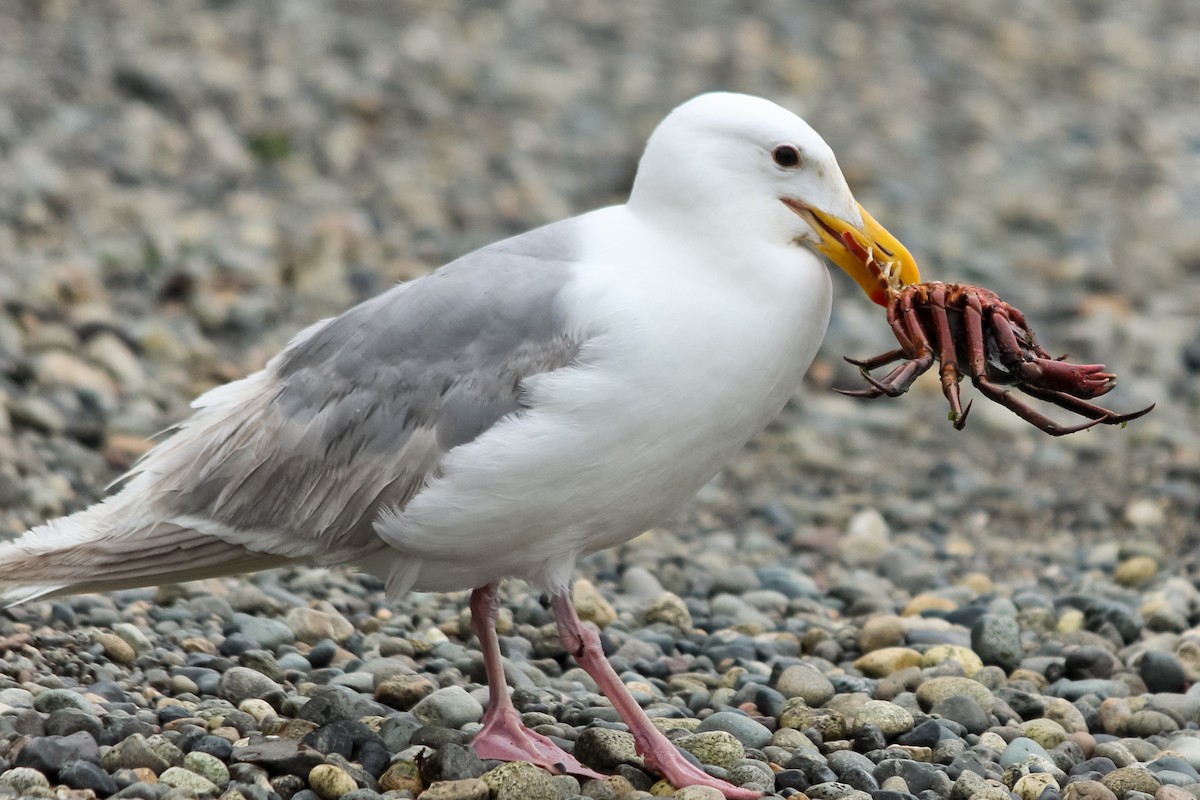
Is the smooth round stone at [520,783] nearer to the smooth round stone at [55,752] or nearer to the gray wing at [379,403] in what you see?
the gray wing at [379,403]

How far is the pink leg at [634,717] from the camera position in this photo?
4.73m

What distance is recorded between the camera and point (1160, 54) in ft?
57.7

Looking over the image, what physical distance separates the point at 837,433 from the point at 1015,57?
8932mm

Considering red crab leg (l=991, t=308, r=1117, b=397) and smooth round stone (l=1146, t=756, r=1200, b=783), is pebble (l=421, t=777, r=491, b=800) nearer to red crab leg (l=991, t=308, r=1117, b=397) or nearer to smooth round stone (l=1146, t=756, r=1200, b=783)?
red crab leg (l=991, t=308, r=1117, b=397)

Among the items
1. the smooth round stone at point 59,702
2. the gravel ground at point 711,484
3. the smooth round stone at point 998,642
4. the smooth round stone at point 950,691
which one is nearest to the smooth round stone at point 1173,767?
the gravel ground at point 711,484

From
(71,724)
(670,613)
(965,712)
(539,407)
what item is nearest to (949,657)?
(965,712)

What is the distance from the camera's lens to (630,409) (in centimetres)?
454

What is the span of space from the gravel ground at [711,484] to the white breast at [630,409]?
68 cm

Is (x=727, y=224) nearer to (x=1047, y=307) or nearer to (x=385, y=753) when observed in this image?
(x=385, y=753)

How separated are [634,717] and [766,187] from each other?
5.36ft

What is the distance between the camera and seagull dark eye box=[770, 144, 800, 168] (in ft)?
15.9

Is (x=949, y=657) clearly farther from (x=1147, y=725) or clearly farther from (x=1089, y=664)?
(x=1147, y=725)

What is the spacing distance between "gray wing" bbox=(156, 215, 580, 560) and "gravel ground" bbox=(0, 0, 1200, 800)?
643 millimetres

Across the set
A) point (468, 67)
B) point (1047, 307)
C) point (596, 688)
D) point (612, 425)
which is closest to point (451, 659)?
point (596, 688)
